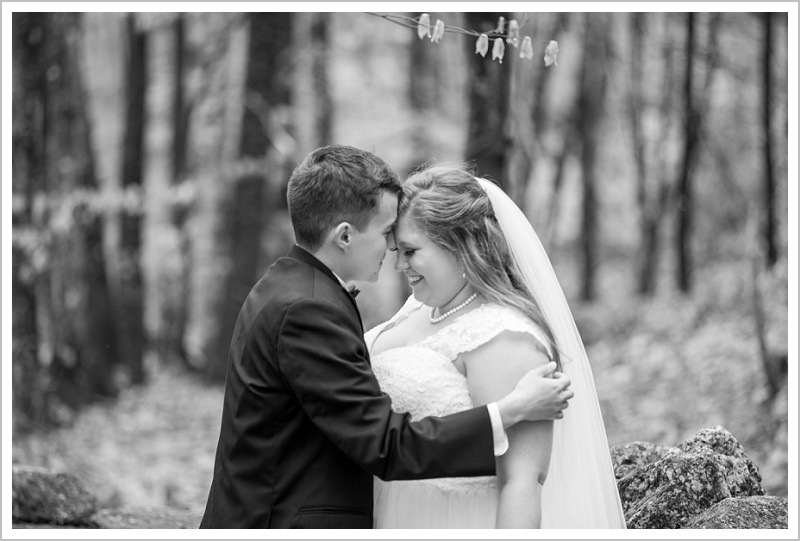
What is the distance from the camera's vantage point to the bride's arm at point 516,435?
299cm

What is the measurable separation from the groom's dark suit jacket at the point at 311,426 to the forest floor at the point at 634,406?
14.9ft

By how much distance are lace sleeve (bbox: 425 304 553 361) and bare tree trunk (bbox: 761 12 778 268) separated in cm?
855

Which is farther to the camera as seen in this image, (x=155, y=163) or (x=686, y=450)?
(x=155, y=163)

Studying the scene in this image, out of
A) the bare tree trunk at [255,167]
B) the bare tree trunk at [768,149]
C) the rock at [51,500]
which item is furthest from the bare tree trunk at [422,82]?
the rock at [51,500]

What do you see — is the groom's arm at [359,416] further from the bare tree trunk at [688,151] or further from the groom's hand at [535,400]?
the bare tree trunk at [688,151]

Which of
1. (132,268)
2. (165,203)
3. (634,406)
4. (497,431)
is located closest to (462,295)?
(497,431)

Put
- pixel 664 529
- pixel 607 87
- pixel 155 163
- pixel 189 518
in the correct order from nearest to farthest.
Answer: pixel 664 529, pixel 189 518, pixel 607 87, pixel 155 163

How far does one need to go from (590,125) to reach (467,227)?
13786 millimetres

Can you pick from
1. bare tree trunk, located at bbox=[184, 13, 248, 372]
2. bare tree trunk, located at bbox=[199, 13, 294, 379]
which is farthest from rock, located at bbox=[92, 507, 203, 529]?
bare tree trunk, located at bbox=[184, 13, 248, 372]

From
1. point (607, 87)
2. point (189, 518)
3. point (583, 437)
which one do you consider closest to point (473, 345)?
point (583, 437)

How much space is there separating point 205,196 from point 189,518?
12506 mm

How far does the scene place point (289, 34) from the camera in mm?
13641

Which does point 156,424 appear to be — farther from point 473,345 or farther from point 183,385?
point 473,345

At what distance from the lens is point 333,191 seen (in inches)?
120
